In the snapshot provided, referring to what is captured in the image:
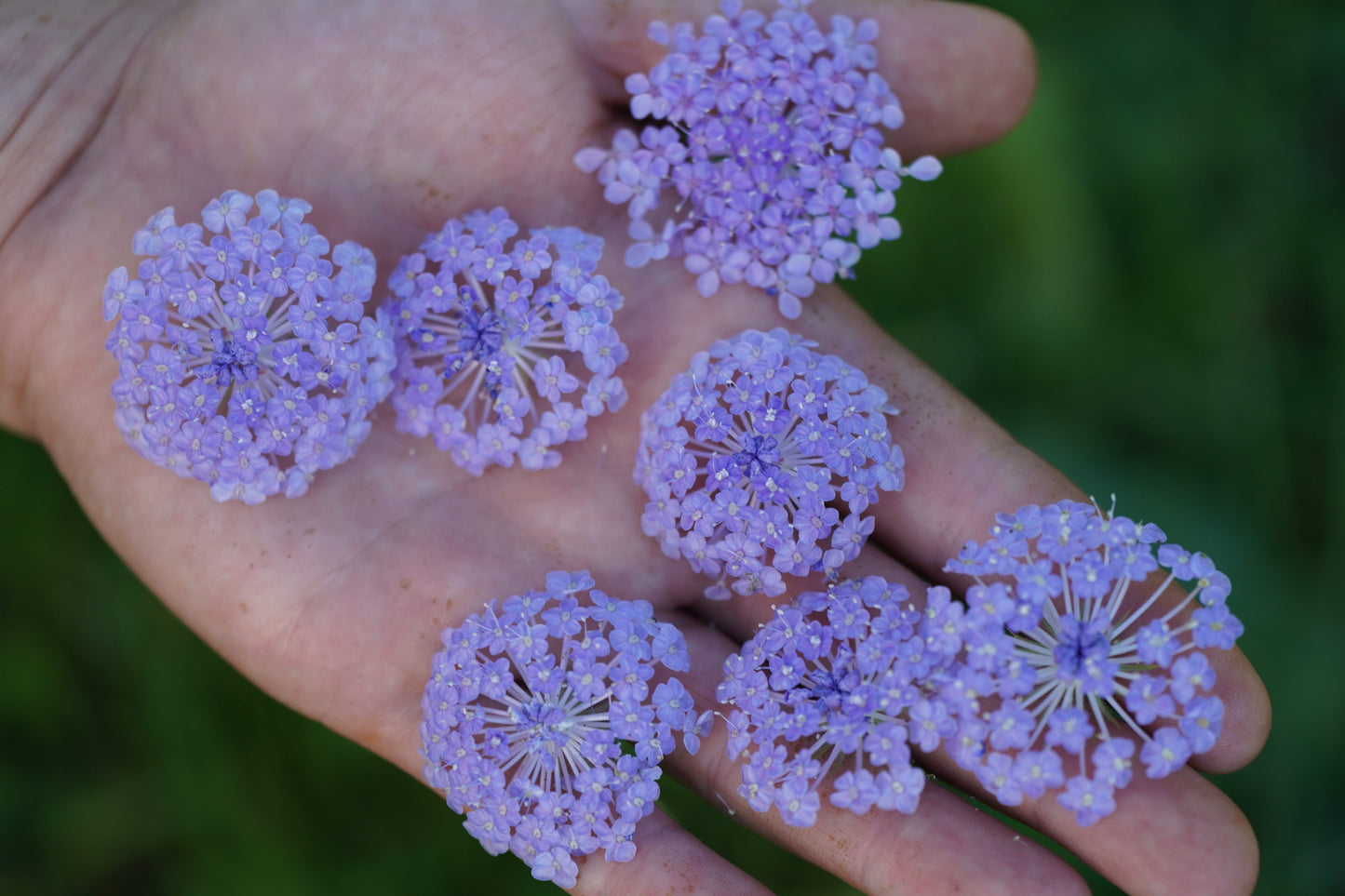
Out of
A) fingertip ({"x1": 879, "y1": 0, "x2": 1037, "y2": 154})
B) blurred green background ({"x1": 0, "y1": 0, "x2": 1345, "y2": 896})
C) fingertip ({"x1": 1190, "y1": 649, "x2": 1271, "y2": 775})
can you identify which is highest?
fingertip ({"x1": 879, "y1": 0, "x2": 1037, "y2": 154})

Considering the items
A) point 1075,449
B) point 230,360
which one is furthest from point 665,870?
point 1075,449

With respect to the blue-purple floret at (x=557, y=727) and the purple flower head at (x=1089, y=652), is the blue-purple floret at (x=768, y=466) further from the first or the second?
the purple flower head at (x=1089, y=652)

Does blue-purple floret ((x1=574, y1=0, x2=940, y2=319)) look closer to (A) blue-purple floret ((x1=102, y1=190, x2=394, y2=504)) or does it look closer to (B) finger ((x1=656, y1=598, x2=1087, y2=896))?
(A) blue-purple floret ((x1=102, y1=190, x2=394, y2=504))

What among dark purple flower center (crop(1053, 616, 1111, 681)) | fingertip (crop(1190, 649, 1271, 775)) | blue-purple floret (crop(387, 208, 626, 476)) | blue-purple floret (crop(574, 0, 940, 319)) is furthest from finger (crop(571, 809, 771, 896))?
blue-purple floret (crop(574, 0, 940, 319))

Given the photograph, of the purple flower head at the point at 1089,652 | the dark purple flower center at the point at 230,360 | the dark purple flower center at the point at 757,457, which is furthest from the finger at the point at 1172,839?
the dark purple flower center at the point at 230,360

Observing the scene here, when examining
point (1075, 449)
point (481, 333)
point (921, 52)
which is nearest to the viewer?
point (481, 333)

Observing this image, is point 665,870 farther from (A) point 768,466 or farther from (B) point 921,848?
(A) point 768,466

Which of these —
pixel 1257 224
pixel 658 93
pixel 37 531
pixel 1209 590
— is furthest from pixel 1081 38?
pixel 37 531
